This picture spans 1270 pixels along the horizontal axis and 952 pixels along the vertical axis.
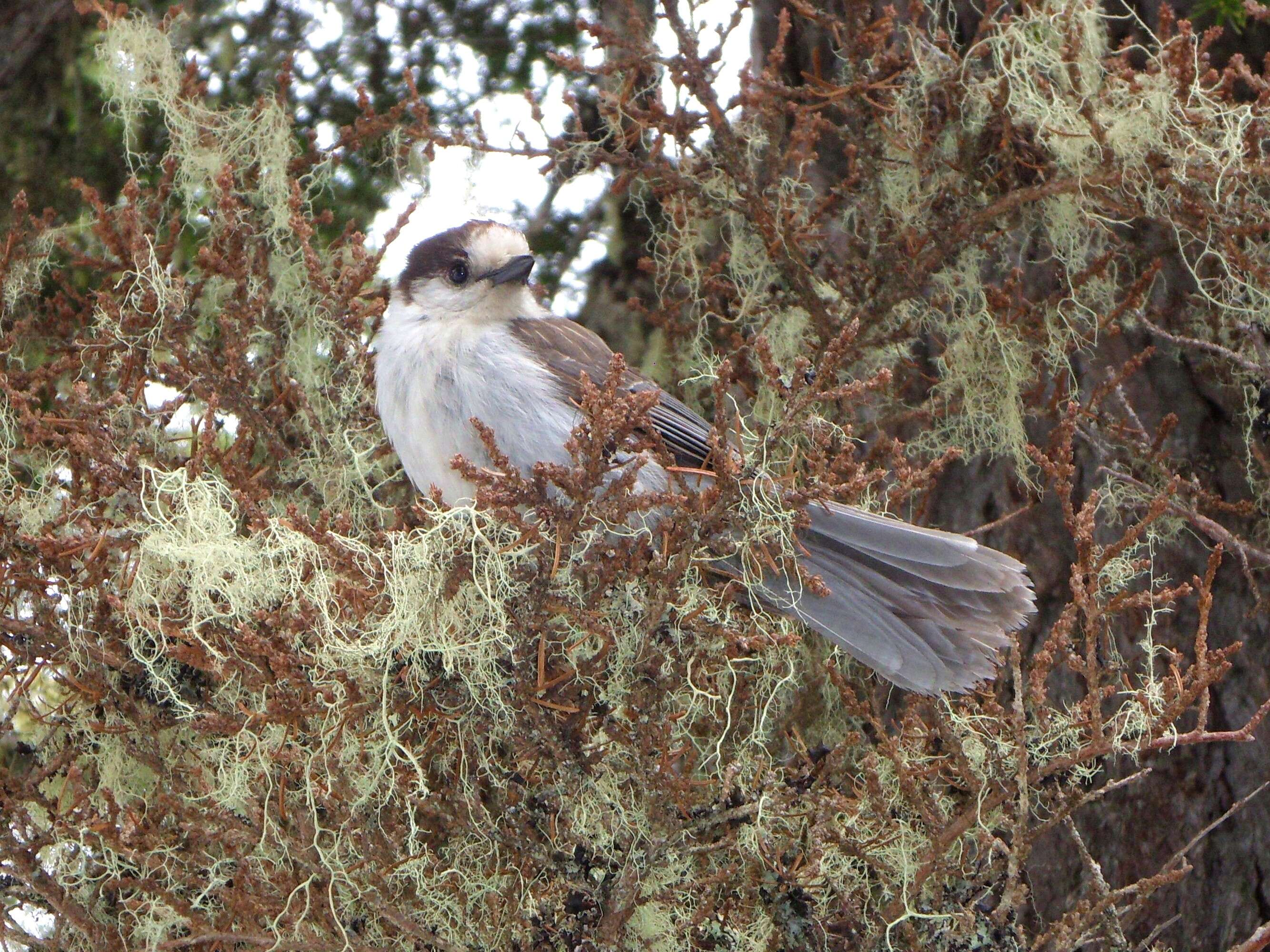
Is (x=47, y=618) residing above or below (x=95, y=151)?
below

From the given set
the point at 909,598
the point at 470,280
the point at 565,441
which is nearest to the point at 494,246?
the point at 470,280

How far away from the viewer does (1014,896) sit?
2230 mm

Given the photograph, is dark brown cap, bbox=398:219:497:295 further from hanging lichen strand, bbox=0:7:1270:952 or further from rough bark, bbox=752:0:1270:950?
rough bark, bbox=752:0:1270:950

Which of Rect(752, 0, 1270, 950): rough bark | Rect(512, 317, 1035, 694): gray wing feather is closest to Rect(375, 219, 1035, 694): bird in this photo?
Rect(512, 317, 1035, 694): gray wing feather

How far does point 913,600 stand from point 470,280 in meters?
1.46

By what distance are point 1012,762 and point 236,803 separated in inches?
51.5

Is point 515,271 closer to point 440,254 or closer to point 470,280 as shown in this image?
point 470,280

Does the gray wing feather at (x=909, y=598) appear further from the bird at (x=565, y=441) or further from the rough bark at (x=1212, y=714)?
the rough bark at (x=1212, y=714)

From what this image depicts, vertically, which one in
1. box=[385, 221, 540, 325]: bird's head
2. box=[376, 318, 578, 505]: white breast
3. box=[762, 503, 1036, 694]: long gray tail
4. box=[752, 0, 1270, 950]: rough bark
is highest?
box=[385, 221, 540, 325]: bird's head

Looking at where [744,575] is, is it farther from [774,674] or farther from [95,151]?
[95,151]

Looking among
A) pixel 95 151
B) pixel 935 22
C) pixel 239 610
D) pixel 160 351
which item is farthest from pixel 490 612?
pixel 95 151

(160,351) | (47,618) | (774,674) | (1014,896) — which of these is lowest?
(1014,896)

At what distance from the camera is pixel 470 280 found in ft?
11.8

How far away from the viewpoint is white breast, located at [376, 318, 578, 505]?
124 inches
